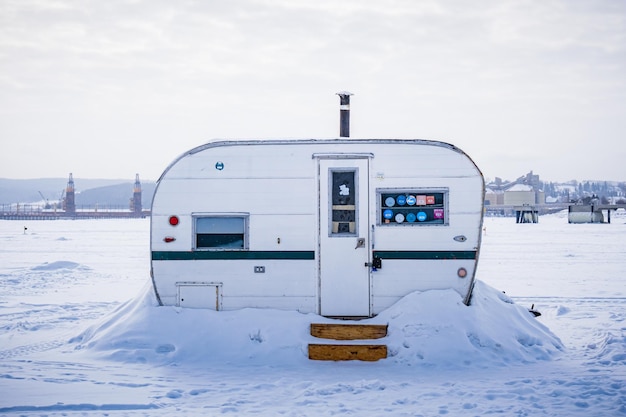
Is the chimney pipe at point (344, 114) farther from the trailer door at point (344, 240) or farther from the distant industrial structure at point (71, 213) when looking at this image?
the distant industrial structure at point (71, 213)

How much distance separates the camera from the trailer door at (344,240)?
28.6 feet

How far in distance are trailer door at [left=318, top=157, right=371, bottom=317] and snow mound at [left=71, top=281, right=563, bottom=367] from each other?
1.11 ft

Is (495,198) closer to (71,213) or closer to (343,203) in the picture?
(71,213)

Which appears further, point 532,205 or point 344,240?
point 532,205

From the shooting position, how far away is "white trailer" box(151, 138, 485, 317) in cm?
872

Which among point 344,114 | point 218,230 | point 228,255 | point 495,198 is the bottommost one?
point 228,255

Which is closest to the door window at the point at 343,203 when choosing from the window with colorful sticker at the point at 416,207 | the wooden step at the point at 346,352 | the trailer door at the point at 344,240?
the trailer door at the point at 344,240

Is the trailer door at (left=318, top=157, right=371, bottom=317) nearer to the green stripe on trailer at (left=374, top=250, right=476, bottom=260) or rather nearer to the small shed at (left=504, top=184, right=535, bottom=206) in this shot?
the green stripe on trailer at (left=374, top=250, right=476, bottom=260)

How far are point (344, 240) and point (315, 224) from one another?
0.51 meters

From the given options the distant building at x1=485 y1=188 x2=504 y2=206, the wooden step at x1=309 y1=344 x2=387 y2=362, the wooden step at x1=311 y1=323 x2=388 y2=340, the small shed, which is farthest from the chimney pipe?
the distant building at x1=485 y1=188 x2=504 y2=206

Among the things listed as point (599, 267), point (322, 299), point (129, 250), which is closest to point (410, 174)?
point (322, 299)

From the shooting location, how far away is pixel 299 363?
786cm

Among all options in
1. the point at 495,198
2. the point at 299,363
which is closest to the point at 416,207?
the point at 299,363

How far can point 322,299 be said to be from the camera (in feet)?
28.7
